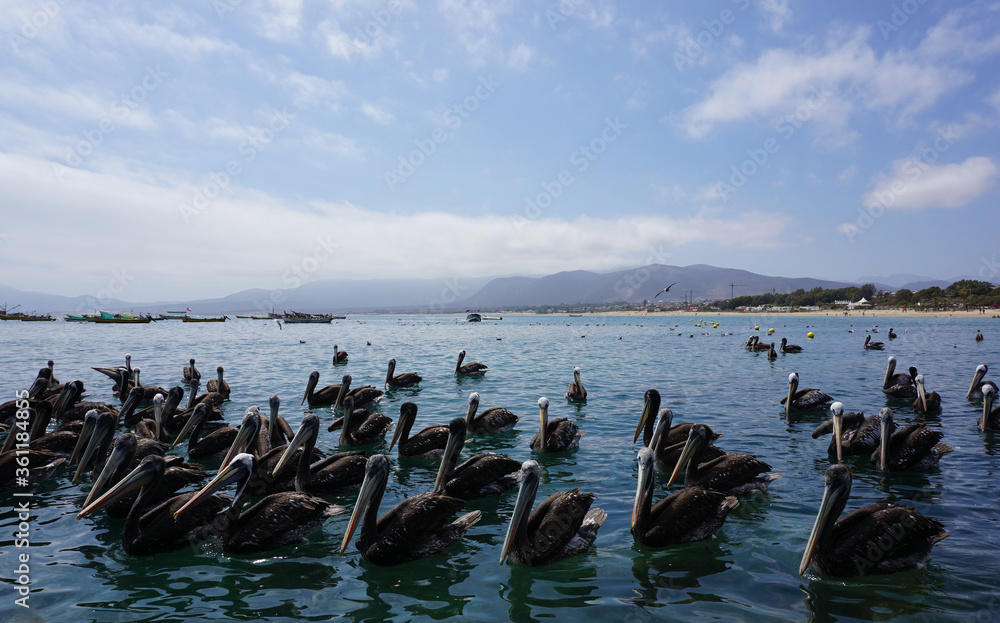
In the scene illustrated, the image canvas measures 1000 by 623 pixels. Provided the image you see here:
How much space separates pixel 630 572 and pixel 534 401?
12.0 metres

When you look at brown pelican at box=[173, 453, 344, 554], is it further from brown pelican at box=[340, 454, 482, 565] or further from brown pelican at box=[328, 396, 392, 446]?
brown pelican at box=[328, 396, 392, 446]

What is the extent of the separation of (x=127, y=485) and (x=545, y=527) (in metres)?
5.73

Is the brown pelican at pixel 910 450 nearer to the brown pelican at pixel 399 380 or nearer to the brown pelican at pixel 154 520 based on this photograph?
the brown pelican at pixel 154 520

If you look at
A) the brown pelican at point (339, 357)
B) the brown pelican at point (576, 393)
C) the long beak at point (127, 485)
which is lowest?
the brown pelican at point (576, 393)

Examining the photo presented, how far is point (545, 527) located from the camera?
6660mm

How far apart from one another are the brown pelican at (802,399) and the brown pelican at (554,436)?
284 inches

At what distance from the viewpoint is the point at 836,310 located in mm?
141500

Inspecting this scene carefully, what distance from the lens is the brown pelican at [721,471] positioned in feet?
27.9

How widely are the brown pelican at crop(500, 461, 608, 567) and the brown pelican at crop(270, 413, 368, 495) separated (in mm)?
3581

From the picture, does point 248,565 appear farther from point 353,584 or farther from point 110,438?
point 110,438

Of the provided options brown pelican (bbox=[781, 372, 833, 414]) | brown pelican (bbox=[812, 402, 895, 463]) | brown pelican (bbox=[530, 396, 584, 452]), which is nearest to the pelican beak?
brown pelican (bbox=[530, 396, 584, 452])

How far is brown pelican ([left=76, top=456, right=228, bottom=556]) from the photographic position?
675cm

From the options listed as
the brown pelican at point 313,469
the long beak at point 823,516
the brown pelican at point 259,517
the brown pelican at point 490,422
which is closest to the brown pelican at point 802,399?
the brown pelican at point 490,422

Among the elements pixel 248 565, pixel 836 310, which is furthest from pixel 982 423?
pixel 836 310
